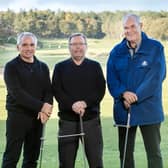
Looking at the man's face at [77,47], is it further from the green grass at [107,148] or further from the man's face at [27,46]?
the green grass at [107,148]

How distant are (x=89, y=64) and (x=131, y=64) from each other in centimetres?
27

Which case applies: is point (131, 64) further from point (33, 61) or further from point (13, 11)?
point (13, 11)

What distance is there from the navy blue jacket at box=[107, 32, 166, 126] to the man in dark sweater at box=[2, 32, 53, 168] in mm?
454

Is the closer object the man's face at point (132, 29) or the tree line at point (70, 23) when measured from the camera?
the man's face at point (132, 29)


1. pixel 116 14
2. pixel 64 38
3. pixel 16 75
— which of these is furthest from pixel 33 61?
pixel 116 14

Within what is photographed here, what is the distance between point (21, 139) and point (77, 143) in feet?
1.21

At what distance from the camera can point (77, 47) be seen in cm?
282

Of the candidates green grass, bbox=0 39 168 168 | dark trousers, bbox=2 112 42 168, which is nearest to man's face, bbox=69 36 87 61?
dark trousers, bbox=2 112 42 168

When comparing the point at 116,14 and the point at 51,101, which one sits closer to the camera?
the point at 51,101

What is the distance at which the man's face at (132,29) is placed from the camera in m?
2.76

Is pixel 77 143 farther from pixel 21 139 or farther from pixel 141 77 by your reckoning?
pixel 141 77

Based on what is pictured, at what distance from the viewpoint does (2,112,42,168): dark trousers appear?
9.55 ft

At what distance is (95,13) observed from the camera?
641 cm

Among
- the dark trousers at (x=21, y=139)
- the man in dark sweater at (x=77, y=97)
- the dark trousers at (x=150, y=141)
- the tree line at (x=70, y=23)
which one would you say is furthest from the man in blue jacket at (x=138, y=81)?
the tree line at (x=70, y=23)
